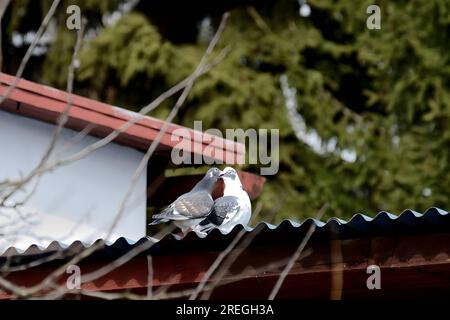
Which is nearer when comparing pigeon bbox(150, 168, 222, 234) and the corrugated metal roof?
the corrugated metal roof

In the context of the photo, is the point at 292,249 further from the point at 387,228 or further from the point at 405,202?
the point at 405,202

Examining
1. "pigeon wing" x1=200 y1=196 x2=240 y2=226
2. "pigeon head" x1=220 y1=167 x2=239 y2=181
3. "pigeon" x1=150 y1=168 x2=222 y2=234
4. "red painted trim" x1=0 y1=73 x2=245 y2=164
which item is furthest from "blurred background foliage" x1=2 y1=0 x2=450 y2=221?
"pigeon wing" x1=200 y1=196 x2=240 y2=226

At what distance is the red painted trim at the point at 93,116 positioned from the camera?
1103 centimetres

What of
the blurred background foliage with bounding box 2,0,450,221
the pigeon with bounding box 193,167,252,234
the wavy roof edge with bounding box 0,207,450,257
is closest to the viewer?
the wavy roof edge with bounding box 0,207,450,257

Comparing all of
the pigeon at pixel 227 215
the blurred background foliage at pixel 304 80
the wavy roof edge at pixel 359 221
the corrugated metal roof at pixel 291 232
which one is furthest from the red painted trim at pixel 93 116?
the blurred background foliage at pixel 304 80

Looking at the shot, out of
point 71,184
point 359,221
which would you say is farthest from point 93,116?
point 359,221

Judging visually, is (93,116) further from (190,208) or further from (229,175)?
(190,208)

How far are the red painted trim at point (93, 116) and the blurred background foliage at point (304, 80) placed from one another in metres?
6.88

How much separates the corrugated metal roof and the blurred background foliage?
11.0 metres

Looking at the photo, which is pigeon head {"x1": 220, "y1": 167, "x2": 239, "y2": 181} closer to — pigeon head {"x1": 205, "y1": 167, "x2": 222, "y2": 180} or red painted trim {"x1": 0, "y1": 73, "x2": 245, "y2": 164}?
pigeon head {"x1": 205, "y1": 167, "x2": 222, "y2": 180}

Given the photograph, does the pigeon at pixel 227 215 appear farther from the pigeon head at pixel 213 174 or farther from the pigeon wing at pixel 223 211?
the pigeon head at pixel 213 174

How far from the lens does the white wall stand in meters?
11.0

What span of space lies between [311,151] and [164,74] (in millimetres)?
2495

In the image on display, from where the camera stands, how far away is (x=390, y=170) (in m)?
19.6
